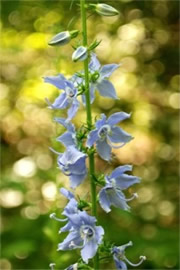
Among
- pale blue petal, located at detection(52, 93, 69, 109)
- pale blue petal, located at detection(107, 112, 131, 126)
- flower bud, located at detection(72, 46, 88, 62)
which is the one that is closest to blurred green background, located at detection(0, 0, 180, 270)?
pale blue petal, located at detection(52, 93, 69, 109)

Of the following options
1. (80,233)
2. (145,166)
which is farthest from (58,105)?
(145,166)

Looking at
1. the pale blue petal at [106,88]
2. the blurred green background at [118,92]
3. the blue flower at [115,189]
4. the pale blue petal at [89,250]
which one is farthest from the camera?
the blurred green background at [118,92]

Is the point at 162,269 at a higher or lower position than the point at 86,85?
lower

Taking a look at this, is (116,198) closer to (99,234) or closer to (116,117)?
(99,234)

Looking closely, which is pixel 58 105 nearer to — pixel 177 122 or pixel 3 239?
pixel 3 239

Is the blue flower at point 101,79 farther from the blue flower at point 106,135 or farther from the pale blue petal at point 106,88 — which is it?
the blue flower at point 106,135

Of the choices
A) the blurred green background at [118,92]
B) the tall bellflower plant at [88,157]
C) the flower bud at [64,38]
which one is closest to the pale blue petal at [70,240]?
the tall bellflower plant at [88,157]

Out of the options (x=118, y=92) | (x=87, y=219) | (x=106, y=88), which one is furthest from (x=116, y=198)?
(x=118, y=92)
